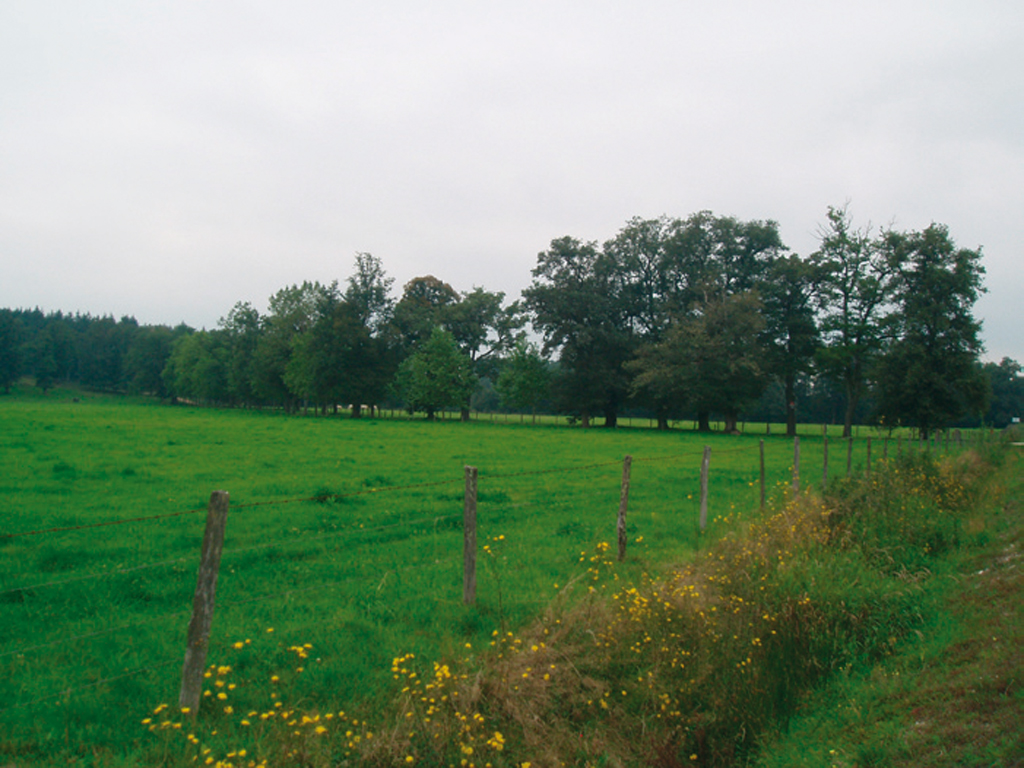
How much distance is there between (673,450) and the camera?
111 feet

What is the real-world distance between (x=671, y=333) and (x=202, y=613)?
52.4 m

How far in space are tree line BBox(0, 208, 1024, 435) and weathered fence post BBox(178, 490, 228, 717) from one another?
4520cm

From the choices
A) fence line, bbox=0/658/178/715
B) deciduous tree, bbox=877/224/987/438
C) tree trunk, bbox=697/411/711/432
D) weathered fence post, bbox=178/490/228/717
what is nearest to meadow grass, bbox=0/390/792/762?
fence line, bbox=0/658/178/715

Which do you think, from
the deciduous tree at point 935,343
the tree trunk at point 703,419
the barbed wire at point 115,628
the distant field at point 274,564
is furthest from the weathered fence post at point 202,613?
the tree trunk at point 703,419

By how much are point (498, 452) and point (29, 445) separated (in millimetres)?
18300

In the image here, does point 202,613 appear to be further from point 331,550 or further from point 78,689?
point 331,550

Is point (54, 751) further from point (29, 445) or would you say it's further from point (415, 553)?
point (29, 445)

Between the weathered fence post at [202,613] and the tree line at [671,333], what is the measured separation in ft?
148

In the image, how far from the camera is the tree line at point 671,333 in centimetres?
4916

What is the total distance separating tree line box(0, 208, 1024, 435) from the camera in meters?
49.2

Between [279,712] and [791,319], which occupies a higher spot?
[791,319]

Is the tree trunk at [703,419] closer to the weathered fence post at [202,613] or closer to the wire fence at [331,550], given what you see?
the wire fence at [331,550]

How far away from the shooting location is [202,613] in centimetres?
480

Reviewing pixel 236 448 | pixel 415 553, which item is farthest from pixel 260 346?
pixel 415 553
